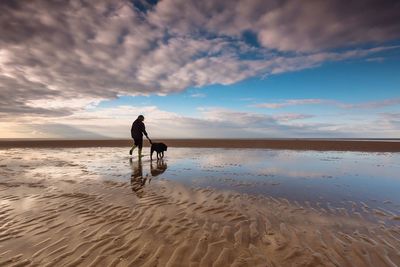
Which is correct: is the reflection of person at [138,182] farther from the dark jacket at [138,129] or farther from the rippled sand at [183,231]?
the dark jacket at [138,129]

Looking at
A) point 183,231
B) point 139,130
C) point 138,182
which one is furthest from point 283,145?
point 183,231

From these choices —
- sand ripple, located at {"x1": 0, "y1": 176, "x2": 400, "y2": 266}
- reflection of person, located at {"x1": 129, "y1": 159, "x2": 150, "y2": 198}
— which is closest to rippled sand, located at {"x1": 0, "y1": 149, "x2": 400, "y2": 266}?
sand ripple, located at {"x1": 0, "y1": 176, "x2": 400, "y2": 266}

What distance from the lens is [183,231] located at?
196 inches

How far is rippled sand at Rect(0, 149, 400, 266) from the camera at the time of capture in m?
3.93

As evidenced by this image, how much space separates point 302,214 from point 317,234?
1.22 meters

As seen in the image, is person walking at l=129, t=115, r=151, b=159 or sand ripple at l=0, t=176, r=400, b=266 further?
person walking at l=129, t=115, r=151, b=159

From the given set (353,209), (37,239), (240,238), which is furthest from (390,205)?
(37,239)

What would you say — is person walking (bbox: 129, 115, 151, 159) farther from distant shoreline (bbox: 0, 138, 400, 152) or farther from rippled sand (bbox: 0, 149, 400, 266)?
distant shoreline (bbox: 0, 138, 400, 152)

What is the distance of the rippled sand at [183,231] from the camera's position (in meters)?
3.93

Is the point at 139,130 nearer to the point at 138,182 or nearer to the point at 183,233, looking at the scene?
the point at 138,182

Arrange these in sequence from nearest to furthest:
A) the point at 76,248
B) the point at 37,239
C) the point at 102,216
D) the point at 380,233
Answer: the point at 76,248, the point at 37,239, the point at 380,233, the point at 102,216

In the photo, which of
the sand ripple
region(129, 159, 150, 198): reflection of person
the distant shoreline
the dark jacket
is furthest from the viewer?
the distant shoreline

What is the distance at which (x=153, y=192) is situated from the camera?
26.7ft

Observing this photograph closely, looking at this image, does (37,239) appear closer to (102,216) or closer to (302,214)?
(102,216)
